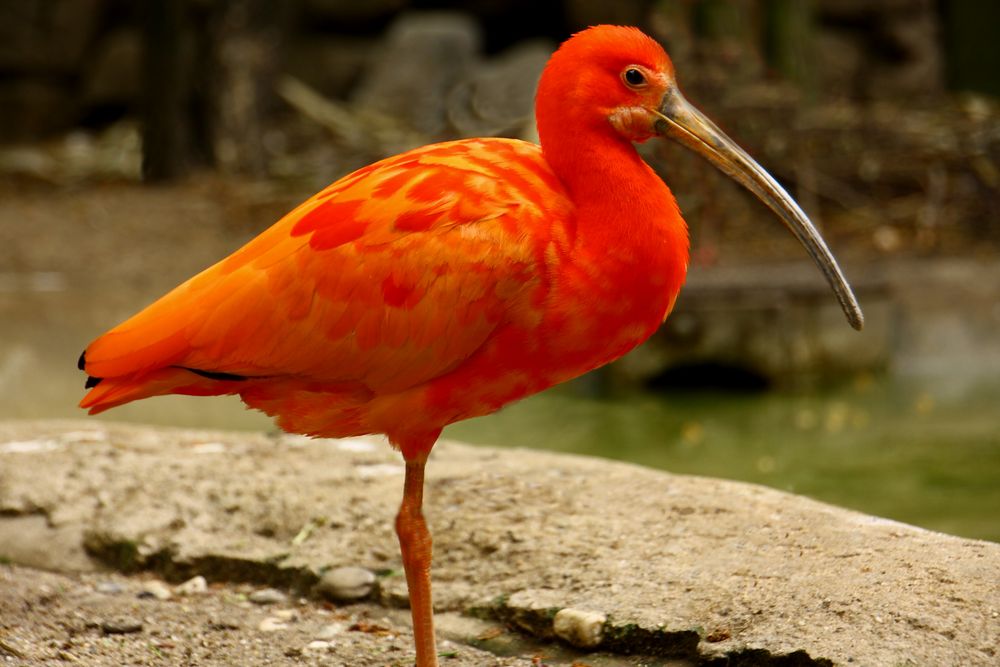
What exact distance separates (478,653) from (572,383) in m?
4.68

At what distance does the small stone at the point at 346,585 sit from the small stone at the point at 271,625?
19cm

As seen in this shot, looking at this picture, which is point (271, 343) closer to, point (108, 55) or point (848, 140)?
point (848, 140)

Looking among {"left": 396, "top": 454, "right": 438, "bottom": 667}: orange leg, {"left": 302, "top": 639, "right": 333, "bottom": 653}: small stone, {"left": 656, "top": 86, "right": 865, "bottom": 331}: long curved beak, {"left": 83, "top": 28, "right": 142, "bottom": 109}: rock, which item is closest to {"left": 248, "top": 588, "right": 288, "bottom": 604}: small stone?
{"left": 302, "top": 639, "right": 333, "bottom": 653}: small stone

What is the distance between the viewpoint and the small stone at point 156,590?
14.3ft

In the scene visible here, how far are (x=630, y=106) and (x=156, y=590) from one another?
7.05ft

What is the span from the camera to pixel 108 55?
1636 centimetres

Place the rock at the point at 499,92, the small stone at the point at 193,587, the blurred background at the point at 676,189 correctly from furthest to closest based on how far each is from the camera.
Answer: the rock at the point at 499,92
the blurred background at the point at 676,189
the small stone at the point at 193,587

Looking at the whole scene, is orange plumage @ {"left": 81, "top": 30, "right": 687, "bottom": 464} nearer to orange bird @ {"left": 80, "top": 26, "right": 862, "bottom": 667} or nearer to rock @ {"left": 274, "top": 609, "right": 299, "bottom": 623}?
orange bird @ {"left": 80, "top": 26, "right": 862, "bottom": 667}

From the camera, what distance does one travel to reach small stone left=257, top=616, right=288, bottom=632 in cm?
412

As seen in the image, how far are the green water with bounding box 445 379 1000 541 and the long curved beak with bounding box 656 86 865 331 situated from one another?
2.54 m

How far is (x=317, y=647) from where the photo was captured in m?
3.97

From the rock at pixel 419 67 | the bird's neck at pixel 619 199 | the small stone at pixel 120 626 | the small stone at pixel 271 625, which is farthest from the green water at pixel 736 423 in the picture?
the rock at pixel 419 67

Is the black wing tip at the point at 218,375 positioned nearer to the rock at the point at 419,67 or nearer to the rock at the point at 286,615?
the rock at the point at 286,615

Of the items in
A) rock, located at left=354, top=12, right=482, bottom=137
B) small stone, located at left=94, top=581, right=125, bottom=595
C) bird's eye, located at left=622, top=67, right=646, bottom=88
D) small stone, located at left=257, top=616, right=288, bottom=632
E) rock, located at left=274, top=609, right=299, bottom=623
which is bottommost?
small stone, located at left=257, top=616, right=288, bottom=632
